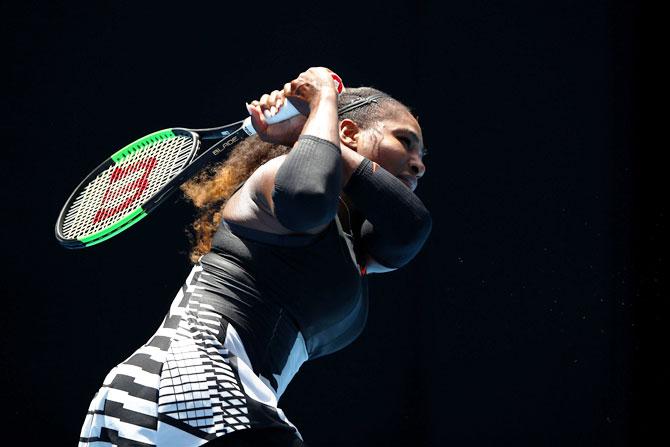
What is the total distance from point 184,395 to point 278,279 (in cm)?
29

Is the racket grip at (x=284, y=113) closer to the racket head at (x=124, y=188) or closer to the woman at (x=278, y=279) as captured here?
the woman at (x=278, y=279)

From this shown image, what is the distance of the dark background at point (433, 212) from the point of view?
12.0ft

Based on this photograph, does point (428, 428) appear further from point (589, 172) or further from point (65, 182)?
point (65, 182)

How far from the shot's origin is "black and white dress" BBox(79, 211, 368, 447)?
1.53 metres

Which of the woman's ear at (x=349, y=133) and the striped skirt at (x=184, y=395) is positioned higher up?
the woman's ear at (x=349, y=133)

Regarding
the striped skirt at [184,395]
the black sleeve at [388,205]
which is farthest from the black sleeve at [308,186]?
the striped skirt at [184,395]

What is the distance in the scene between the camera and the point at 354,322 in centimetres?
193

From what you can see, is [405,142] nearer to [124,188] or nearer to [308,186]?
[308,186]

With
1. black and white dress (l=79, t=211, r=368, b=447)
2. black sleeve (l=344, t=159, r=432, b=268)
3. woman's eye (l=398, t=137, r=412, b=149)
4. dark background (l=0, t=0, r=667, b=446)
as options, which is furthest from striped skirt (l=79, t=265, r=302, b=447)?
dark background (l=0, t=0, r=667, b=446)

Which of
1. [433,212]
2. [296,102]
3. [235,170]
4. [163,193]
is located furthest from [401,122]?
[433,212]

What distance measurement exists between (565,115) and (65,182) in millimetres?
2028

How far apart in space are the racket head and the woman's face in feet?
1.55

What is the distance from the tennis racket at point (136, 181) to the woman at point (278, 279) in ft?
0.80

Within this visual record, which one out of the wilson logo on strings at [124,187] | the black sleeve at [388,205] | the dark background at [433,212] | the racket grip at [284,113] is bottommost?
the dark background at [433,212]
